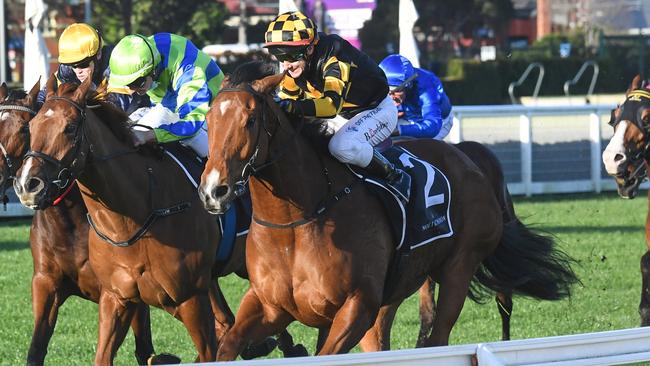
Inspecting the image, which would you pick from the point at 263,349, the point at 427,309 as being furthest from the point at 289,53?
the point at 427,309

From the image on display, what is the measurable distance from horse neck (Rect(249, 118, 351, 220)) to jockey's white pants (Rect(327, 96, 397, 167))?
0.52ft

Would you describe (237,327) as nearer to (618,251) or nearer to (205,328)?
(205,328)

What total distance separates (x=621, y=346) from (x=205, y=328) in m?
1.72

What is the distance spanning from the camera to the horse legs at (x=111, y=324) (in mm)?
4953

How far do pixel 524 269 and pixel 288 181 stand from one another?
1.85 meters

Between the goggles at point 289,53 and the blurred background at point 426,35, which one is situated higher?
the goggles at point 289,53

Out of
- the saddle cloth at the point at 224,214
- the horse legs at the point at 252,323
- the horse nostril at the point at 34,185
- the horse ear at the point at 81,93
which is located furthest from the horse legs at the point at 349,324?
the horse ear at the point at 81,93

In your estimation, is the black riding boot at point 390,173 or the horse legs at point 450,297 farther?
the horse legs at point 450,297

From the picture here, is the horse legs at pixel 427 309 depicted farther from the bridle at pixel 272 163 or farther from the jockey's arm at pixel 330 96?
the jockey's arm at pixel 330 96

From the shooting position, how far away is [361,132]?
4.98m

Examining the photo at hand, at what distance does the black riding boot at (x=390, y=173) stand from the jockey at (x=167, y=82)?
84 cm

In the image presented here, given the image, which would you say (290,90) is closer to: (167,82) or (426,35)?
(167,82)

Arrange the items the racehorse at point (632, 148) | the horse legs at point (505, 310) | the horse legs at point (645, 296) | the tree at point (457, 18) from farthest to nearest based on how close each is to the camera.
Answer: the tree at point (457, 18) → the horse legs at point (505, 310) → the racehorse at point (632, 148) → the horse legs at point (645, 296)

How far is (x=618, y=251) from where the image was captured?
33.6ft
